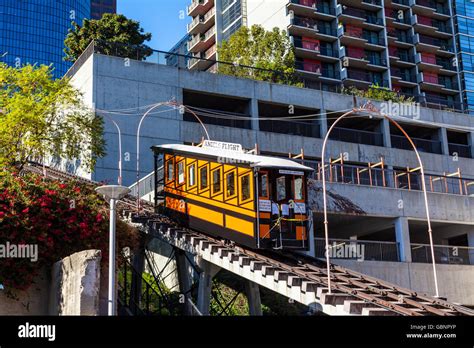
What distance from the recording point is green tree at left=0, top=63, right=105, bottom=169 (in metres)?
28.4

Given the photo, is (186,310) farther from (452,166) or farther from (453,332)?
(452,166)

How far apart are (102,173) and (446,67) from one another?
62.5 m

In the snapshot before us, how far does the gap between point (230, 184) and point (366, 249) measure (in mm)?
13086

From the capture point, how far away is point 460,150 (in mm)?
61219

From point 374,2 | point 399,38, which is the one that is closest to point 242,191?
point 374,2

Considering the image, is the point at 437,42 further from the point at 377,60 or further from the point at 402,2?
the point at 377,60

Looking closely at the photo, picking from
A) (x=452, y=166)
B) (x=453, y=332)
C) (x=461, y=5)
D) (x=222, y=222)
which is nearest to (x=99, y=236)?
(x=222, y=222)

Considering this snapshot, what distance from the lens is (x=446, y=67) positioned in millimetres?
91875

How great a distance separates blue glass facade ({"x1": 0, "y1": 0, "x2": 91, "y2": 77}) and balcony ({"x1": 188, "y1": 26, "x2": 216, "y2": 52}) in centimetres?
8184

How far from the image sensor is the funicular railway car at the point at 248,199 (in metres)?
24.1

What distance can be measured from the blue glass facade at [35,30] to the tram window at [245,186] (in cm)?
14970

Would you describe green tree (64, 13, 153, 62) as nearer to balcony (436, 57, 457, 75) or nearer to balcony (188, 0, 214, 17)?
balcony (188, 0, 214, 17)

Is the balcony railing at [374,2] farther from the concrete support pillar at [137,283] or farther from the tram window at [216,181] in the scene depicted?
the tram window at [216,181]

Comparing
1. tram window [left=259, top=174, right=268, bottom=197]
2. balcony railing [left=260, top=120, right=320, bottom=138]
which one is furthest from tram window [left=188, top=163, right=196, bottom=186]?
balcony railing [left=260, top=120, right=320, bottom=138]
